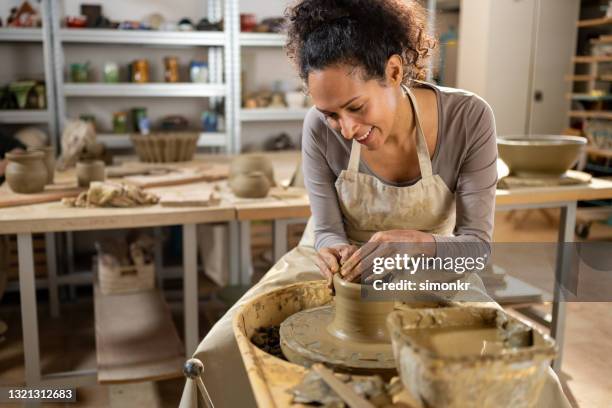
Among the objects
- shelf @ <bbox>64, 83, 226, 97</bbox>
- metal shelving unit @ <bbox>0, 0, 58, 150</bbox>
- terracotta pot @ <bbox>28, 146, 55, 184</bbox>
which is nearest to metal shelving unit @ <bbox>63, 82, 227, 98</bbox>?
shelf @ <bbox>64, 83, 226, 97</bbox>

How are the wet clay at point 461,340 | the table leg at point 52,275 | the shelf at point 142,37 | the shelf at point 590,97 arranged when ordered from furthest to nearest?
the shelf at point 590,97
the shelf at point 142,37
the table leg at point 52,275
the wet clay at point 461,340

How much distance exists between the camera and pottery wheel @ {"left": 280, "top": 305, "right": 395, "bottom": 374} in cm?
106

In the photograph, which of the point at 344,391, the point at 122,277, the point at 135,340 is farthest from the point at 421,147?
the point at 122,277

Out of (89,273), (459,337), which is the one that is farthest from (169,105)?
(459,337)

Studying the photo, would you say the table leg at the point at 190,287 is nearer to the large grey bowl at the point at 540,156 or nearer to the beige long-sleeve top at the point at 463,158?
the beige long-sleeve top at the point at 463,158

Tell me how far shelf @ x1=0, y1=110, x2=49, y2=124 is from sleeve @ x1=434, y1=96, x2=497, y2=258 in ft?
10.5

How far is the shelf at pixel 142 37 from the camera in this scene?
3.98 metres

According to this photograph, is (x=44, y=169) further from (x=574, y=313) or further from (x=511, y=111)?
(x=511, y=111)

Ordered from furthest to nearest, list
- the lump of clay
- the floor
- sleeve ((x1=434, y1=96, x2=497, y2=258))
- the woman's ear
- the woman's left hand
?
the floor < the lump of clay < sleeve ((x1=434, y1=96, x2=497, y2=258)) < the woman's ear < the woman's left hand

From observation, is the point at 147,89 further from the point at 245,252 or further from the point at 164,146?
the point at 245,252

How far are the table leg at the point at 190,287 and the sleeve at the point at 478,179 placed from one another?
107cm

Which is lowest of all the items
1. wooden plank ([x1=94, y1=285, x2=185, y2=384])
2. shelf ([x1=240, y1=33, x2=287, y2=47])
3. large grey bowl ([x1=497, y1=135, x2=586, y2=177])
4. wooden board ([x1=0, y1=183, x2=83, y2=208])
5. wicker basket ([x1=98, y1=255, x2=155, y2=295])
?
wooden plank ([x1=94, y1=285, x2=185, y2=384])

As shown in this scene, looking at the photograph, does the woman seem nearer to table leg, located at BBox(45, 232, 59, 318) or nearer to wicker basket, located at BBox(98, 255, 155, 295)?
wicker basket, located at BBox(98, 255, 155, 295)

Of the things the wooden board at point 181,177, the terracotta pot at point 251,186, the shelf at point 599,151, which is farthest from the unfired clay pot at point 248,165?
the shelf at point 599,151
